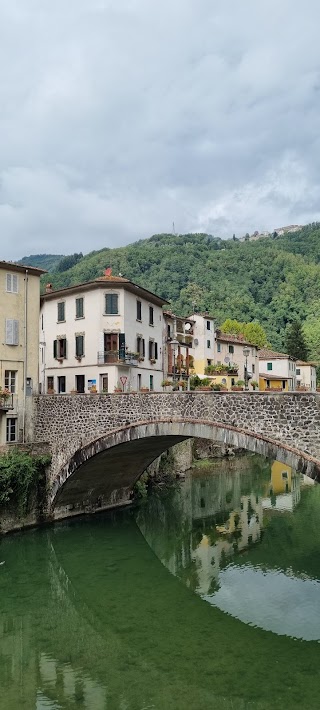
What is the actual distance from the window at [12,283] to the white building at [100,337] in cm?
623

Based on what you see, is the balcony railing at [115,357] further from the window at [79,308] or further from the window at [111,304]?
the window at [79,308]

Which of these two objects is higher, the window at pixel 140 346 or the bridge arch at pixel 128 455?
the window at pixel 140 346

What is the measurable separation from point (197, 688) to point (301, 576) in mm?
9025

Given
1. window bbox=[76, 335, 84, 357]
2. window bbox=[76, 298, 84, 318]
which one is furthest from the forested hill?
window bbox=[76, 335, 84, 357]

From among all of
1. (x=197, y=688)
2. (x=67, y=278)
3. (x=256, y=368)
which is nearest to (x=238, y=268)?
(x=67, y=278)

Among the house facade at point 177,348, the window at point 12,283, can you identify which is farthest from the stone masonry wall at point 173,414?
the house facade at point 177,348

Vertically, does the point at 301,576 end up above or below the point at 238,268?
below

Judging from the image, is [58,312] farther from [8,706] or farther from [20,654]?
[8,706]

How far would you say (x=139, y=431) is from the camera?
77.9ft

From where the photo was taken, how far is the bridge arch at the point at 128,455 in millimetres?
18578

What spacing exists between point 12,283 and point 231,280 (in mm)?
86120

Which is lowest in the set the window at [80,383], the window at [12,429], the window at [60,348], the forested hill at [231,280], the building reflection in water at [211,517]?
the building reflection in water at [211,517]

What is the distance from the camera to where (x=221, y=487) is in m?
39.2

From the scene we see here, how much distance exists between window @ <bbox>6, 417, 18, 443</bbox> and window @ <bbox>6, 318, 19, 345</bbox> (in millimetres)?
3953
